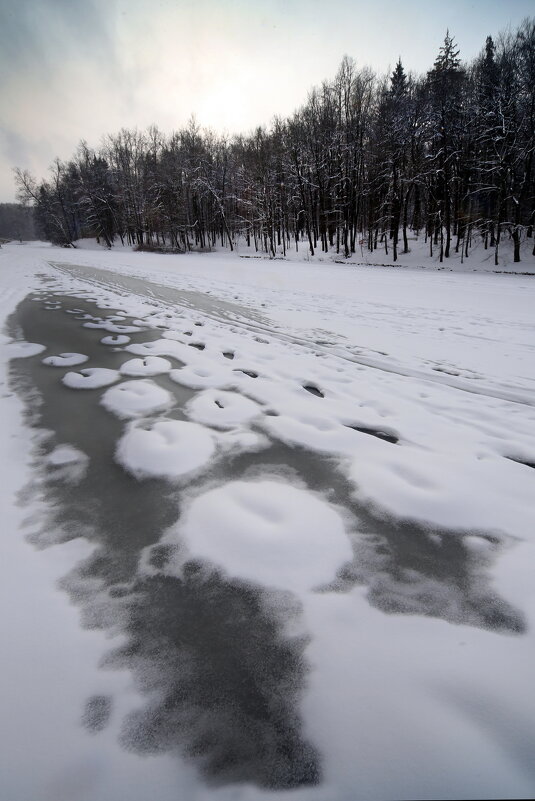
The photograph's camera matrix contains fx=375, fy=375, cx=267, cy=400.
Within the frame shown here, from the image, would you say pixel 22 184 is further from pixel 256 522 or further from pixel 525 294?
pixel 256 522

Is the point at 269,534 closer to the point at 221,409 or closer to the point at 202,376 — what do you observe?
the point at 221,409

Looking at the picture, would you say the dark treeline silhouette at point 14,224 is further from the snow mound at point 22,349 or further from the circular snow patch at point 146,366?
the circular snow patch at point 146,366

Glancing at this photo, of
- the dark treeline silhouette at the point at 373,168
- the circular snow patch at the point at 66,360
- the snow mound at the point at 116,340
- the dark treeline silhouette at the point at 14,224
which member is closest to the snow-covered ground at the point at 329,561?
the circular snow patch at the point at 66,360

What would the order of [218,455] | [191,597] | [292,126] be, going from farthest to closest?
[292,126] → [218,455] → [191,597]

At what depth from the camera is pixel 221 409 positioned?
281 centimetres

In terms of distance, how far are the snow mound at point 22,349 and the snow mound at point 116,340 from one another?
70cm

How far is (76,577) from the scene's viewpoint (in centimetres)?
142

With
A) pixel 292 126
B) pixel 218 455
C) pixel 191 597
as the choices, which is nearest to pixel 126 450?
pixel 218 455

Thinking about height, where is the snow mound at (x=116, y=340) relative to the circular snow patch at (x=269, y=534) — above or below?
above

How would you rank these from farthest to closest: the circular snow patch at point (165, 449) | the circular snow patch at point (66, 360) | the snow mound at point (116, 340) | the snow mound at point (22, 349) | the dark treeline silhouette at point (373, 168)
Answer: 1. the dark treeline silhouette at point (373, 168)
2. the snow mound at point (116, 340)
3. the snow mound at point (22, 349)
4. the circular snow patch at point (66, 360)
5. the circular snow patch at point (165, 449)

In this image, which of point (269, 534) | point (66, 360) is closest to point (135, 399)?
point (66, 360)

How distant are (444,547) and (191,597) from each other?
1.04m

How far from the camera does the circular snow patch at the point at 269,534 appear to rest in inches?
56.5

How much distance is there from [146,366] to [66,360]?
102 centimetres
